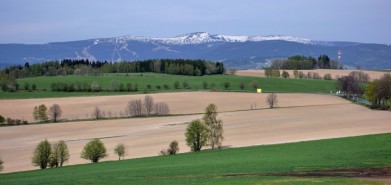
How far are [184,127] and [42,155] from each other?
102ft

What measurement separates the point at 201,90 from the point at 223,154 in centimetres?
9287

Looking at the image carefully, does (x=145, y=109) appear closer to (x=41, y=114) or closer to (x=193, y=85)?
(x=41, y=114)

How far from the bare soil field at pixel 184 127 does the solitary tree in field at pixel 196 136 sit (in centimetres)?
194

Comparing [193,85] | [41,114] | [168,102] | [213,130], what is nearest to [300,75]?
[193,85]

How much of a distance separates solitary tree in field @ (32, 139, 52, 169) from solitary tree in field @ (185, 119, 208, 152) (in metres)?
16.9

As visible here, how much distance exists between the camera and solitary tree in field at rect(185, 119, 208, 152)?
199ft

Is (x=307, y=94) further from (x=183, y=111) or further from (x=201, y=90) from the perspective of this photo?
(x=183, y=111)

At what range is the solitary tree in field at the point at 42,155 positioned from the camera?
177ft

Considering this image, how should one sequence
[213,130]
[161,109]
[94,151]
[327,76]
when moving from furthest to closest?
1. [327,76]
2. [161,109]
3. [213,130]
4. [94,151]

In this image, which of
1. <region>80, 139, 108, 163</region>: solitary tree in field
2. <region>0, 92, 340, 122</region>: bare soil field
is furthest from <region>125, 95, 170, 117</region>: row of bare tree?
<region>80, 139, 108, 163</region>: solitary tree in field

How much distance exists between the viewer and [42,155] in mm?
54062

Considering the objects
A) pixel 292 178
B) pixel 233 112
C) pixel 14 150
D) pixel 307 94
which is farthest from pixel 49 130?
pixel 307 94

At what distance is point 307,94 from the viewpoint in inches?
5310

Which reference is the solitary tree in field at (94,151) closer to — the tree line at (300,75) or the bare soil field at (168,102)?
the bare soil field at (168,102)
